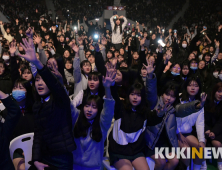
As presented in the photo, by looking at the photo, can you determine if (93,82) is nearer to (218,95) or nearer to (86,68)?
(86,68)

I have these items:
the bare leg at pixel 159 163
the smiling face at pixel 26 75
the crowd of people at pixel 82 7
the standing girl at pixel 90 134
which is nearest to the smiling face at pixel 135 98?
the standing girl at pixel 90 134

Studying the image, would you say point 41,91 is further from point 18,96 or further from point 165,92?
point 165,92

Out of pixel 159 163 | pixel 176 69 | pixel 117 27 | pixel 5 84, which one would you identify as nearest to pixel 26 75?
pixel 5 84

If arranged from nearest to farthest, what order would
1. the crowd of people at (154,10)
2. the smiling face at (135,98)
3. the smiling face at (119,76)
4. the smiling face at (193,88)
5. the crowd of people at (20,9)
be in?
the smiling face at (135,98), the smiling face at (193,88), the smiling face at (119,76), the crowd of people at (20,9), the crowd of people at (154,10)

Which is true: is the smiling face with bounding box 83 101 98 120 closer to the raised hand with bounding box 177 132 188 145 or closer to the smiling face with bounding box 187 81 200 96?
the raised hand with bounding box 177 132 188 145

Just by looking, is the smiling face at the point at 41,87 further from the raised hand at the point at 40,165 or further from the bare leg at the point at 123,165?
the bare leg at the point at 123,165

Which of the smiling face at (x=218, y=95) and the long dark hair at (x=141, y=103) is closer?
the long dark hair at (x=141, y=103)

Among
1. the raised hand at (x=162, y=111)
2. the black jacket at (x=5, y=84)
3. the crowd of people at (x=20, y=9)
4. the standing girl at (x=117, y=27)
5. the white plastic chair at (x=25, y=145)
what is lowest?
the white plastic chair at (x=25, y=145)

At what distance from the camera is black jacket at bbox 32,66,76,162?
5.30 ft

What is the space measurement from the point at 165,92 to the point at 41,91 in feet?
4.88

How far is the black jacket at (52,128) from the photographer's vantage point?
5.30 feet

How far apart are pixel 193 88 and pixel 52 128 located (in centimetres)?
185

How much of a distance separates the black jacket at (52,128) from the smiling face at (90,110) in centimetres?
20

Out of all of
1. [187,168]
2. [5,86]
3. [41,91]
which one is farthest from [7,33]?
[187,168]
